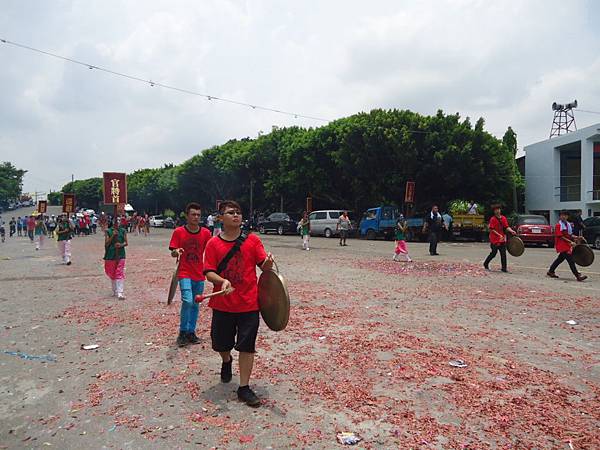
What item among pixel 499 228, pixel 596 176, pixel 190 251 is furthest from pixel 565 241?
pixel 596 176

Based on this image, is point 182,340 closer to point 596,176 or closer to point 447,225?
point 447,225

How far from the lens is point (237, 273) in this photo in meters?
3.99

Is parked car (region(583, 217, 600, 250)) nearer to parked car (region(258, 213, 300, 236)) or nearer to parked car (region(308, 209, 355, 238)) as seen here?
parked car (region(308, 209, 355, 238))

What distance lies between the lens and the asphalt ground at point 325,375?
11.3ft

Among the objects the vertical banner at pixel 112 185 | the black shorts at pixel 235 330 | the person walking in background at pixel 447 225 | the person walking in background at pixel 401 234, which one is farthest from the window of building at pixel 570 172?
the black shorts at pixel 235 330

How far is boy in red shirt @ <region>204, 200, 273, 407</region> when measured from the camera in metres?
3.94

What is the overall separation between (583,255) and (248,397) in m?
10.4

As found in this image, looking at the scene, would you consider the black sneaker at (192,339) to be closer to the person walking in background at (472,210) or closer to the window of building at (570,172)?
the person walking in background at (472,210)

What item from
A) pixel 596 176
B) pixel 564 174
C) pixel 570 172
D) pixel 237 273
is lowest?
pixel 237 273

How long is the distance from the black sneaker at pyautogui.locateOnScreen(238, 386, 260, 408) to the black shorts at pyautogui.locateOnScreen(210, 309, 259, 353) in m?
0.33

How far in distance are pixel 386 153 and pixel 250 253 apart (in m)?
28.5

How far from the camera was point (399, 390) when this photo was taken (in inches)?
165

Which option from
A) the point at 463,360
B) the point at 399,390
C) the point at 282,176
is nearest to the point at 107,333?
the point at 399,390

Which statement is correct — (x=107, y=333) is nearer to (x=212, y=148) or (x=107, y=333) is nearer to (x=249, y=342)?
(x=249, y=342)
